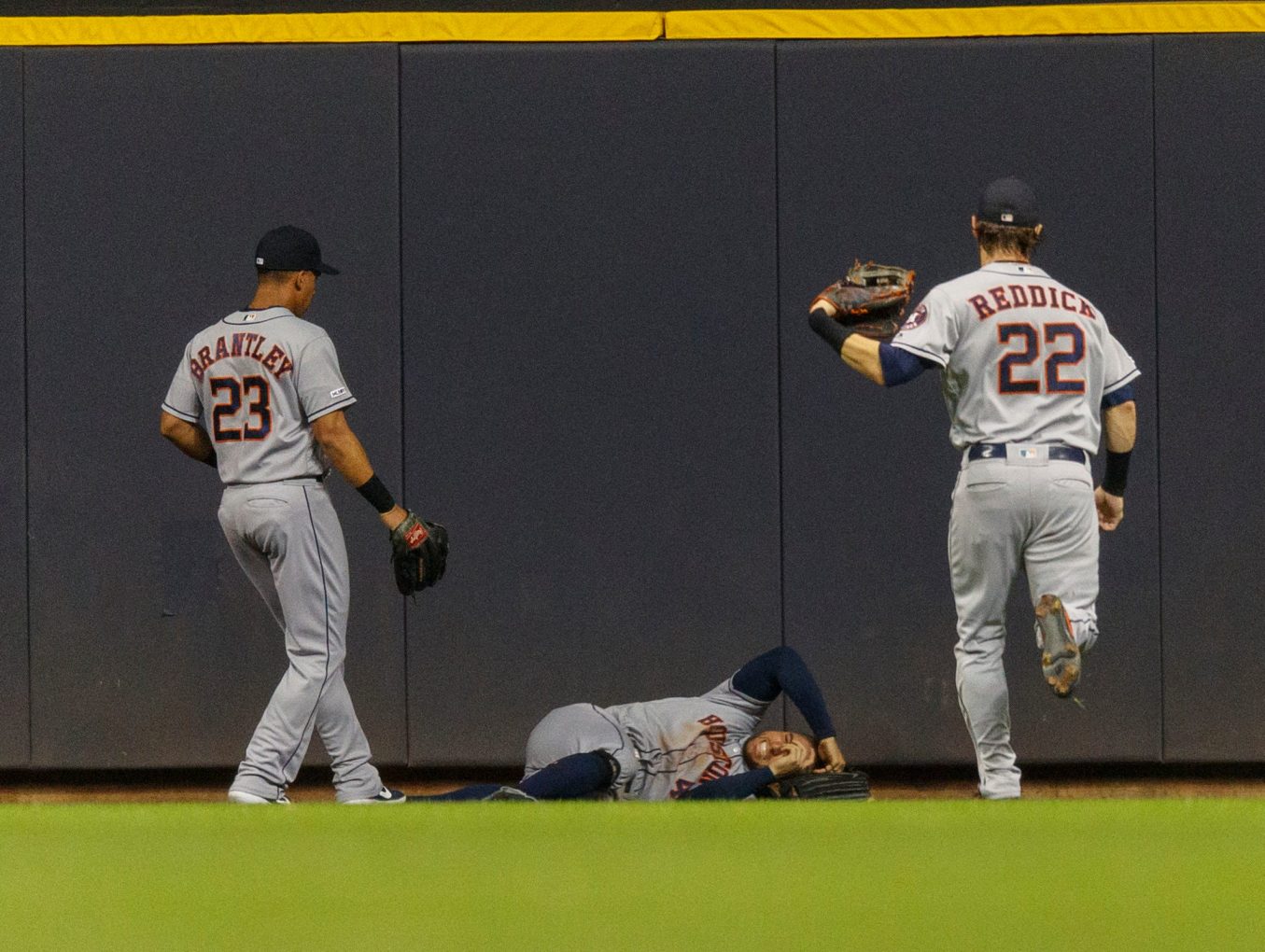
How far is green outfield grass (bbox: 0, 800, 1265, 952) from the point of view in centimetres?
232

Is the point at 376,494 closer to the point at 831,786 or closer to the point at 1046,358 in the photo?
the point at 831,786

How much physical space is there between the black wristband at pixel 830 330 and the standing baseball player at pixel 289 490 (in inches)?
60.0

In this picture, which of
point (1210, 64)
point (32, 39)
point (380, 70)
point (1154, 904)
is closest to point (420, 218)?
point (380, 70)

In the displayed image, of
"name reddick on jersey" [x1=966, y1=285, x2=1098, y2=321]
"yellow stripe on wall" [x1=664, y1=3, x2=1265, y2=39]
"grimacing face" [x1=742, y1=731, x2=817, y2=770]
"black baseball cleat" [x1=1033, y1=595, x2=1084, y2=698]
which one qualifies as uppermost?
"yellow stripe on wall" [x1=664, y1=3, x2=1265, y2=39]

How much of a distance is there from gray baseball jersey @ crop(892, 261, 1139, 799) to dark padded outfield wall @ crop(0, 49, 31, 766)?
3.67m

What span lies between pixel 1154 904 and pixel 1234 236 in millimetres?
4504

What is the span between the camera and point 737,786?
511 cm

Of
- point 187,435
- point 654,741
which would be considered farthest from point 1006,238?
point 187,435

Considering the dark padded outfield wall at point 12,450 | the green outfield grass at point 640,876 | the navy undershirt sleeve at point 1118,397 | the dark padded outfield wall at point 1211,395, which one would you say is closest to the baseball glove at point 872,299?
the navy undershirt sleeve at point 1118,397

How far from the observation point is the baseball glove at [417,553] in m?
5.38

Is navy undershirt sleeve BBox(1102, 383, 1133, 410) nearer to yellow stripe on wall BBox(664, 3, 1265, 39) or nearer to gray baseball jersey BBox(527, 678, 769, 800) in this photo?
gray baseball jersey BBox(527, 678, 769, 800)

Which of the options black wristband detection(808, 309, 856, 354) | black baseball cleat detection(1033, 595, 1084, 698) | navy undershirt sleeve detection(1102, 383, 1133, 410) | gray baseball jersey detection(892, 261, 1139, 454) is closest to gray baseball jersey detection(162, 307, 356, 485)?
black wristband detection(808, 309, 856, 354)

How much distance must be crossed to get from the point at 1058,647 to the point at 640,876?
242cm

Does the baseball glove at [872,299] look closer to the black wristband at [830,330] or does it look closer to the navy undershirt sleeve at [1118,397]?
the black wristband at [830,330]
